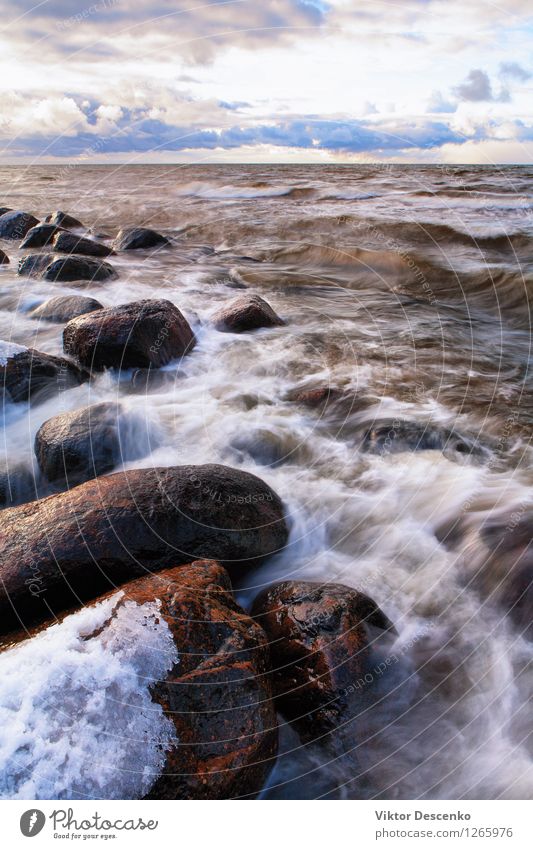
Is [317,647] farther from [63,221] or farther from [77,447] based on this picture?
[63,221]

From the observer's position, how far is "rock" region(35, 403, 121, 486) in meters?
4.04

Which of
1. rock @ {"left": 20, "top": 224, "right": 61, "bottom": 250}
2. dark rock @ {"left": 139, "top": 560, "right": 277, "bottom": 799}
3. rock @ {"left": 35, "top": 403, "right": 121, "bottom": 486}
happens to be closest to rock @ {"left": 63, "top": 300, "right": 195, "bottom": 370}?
rock @ {"left": 35, "top": 403, "right": 121, "bottom": 486}

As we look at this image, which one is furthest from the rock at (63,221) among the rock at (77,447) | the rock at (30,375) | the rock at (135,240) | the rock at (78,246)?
the rock at (77,447)

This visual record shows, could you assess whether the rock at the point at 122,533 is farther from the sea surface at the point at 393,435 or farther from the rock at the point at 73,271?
the rock at the point at 73,271

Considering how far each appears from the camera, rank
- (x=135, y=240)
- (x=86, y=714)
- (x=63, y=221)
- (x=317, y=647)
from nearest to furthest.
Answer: (x=86, y=714)
(x=317, y=647)
(x=135, y=240)
(x=63, y=221)

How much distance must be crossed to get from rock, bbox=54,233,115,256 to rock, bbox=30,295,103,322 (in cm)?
401

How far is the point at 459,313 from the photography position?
8297 mm

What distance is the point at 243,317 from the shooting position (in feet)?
22.6

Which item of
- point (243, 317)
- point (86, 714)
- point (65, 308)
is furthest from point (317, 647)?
point (65, 308)

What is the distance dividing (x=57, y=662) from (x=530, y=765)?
2.22 meters

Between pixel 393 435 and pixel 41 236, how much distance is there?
11026 millimetres

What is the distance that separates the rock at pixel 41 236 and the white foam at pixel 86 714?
40.5 feet

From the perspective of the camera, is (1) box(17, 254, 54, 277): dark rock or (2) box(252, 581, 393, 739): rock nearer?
(2) box(252, 581, 393, 739): rock

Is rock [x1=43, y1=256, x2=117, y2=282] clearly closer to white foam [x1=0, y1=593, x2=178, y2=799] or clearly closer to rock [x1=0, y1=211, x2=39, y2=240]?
rock [x1=0, y1=211, x2=39, y2=240]
